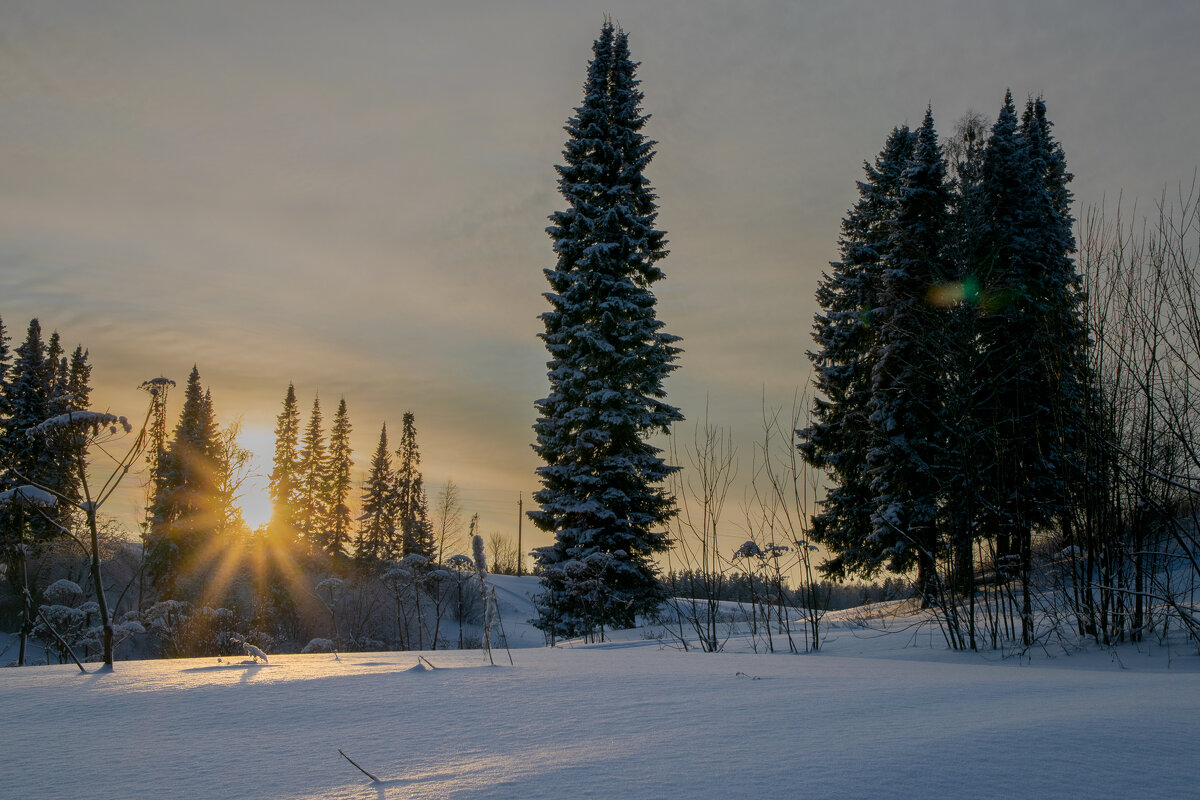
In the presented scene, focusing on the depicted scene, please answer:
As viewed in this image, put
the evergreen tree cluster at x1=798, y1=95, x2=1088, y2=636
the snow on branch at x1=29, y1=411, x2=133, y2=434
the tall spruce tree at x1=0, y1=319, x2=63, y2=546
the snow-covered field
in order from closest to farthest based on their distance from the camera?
the snow-covered field → the snow on branch at x1=29, y1=411, x2=133, y2=434 → the evergreen tree cluster at x1=798, y1=95, x2=1088, y2=636 → the tall spruce tree at x1=0, y1=319, x2=63, y2=546

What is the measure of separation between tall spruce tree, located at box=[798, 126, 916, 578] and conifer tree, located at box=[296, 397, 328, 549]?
2914cm

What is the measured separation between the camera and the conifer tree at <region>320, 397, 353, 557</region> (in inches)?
1500

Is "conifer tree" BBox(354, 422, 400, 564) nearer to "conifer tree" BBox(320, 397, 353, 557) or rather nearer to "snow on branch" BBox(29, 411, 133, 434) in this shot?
"conifer tree" BBox(320, 397, 353, 557)

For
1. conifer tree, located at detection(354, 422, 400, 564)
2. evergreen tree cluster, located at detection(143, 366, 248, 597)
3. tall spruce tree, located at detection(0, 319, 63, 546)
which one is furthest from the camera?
conifer tree, located at detection(354, 422, 400, 564)

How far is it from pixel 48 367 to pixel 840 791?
33106 mm

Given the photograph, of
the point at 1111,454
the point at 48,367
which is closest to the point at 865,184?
the point at 1111,454

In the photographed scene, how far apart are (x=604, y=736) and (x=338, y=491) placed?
40.8 meters

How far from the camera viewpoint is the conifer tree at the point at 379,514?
36.4 meters

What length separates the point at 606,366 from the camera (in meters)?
14.2

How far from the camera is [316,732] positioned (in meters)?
1.92

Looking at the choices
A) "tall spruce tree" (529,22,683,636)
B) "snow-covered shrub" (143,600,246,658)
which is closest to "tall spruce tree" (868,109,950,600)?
"tall spruce tree" (529,22,683,636)

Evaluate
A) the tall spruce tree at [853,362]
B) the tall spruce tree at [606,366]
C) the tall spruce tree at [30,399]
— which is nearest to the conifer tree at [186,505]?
the tall spruce tree at [30,399]

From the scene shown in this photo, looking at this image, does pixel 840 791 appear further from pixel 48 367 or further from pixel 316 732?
pixel 48 367

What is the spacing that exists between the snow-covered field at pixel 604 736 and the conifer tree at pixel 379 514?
34.2 metres
